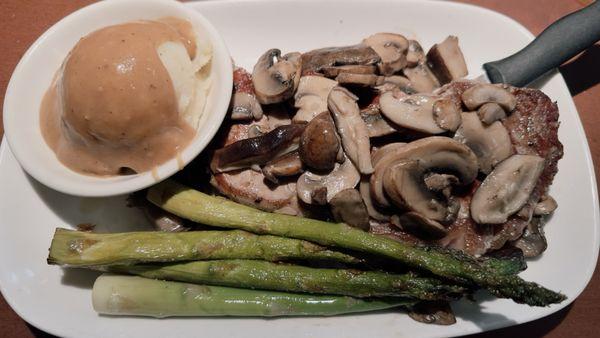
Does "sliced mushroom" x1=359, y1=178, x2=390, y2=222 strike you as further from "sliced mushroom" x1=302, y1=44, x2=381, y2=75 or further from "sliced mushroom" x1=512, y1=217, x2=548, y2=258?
"sliced mushroom" x1=512, y1=217, x2=548, y2=258

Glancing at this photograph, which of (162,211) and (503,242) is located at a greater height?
(503,242)

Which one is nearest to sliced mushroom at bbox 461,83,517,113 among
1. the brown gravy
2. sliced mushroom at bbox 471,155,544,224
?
sliced mushroom at bbox 471,155,544,224

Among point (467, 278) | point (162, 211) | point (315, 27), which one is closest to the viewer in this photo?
point (467, 278)

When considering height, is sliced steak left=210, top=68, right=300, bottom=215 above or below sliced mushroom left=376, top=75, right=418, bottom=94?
below

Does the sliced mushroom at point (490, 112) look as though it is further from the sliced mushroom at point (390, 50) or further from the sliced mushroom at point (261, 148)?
the sliced mushroom at point (261, 148)

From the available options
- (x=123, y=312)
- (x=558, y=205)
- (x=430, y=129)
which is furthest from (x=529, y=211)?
(x=123, y=312)

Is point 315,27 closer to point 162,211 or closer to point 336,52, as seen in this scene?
point 336,52

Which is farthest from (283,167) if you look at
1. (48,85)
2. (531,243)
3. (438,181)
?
(531,243)

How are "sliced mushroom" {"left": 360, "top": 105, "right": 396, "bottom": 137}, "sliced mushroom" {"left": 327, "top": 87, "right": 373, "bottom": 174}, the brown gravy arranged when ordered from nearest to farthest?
the brown gravy → "sliced mushroom" {"left": 327, "top": 87, "right": 373, "bottom": 174} → "sliced mushroom" {"left": 360, "top": 105, "right": 396, "bottom": 137}
